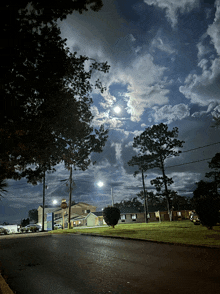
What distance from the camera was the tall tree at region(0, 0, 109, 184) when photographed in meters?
7.89

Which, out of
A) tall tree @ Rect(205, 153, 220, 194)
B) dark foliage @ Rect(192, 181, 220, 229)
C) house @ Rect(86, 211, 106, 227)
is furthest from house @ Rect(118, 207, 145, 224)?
dark foliage @ Rect(192, 181, 220, 229)

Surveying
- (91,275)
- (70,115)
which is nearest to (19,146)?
(70,115)

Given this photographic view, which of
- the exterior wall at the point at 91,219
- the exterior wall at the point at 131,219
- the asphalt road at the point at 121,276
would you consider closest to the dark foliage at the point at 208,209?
the asphalt road at the point at 121,276

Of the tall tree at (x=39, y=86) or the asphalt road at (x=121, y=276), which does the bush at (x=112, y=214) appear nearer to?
the tall tree at (x=39, y=86)

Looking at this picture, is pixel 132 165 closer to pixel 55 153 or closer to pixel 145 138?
pixel 145 138

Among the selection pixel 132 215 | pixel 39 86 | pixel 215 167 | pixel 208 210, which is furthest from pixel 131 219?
pixel 39 86

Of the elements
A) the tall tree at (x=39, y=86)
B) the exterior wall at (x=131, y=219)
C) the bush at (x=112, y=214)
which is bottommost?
the exterior wall at (x=131, y=219)

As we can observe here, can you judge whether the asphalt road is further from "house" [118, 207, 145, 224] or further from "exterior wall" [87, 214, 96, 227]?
"exterior wall" [87, 214, 96, 227]

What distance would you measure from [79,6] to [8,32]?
9.18 ft

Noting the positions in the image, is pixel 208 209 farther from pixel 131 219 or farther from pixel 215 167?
pixel 131 219

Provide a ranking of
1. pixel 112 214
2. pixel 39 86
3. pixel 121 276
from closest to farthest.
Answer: pixel 121 276, pixel 39 86, pixel 112 214

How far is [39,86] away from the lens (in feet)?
30.0

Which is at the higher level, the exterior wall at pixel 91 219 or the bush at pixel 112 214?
the bush at pixel 112 214

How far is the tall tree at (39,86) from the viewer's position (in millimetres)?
7895
